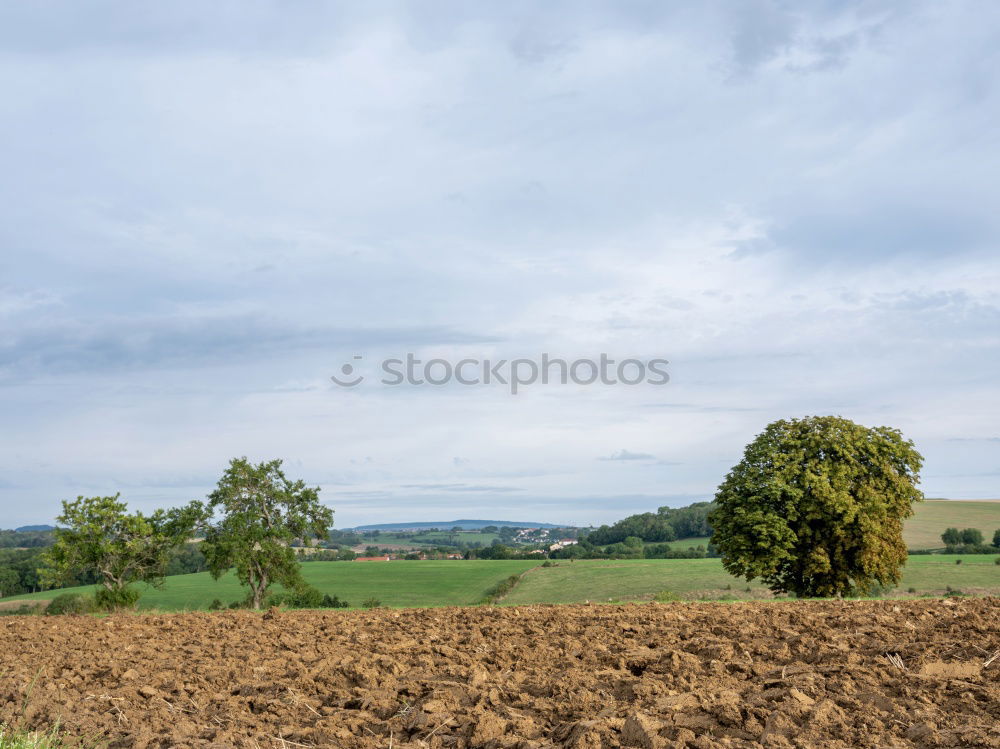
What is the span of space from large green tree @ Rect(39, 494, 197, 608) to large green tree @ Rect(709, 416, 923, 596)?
2306cm

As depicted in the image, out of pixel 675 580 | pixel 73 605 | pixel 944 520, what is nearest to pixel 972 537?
pixel 944 520

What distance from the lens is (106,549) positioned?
3150cm

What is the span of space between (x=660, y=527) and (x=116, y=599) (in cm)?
5920

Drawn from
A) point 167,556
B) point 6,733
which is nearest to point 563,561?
point 167,556

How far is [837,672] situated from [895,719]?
166cm

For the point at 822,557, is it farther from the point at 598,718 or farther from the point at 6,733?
the point at 6,733

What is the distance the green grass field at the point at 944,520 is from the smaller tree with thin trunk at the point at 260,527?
4641 cm

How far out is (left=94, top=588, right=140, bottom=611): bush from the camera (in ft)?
95.5

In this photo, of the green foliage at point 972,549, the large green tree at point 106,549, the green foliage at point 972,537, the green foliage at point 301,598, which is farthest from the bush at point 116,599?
the green foliage at point 972,537

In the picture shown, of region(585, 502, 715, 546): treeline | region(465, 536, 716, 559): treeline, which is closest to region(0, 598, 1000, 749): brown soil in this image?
region(465, 536, 716, 559): treeline

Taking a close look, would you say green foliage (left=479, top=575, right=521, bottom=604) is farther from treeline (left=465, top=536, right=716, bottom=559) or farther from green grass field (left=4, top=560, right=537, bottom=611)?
treeline (left=465, top=536, right=716, bottom=559)

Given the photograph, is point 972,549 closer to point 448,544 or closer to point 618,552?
point 618,552

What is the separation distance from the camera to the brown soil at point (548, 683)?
6.22 metres

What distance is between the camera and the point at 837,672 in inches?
305
